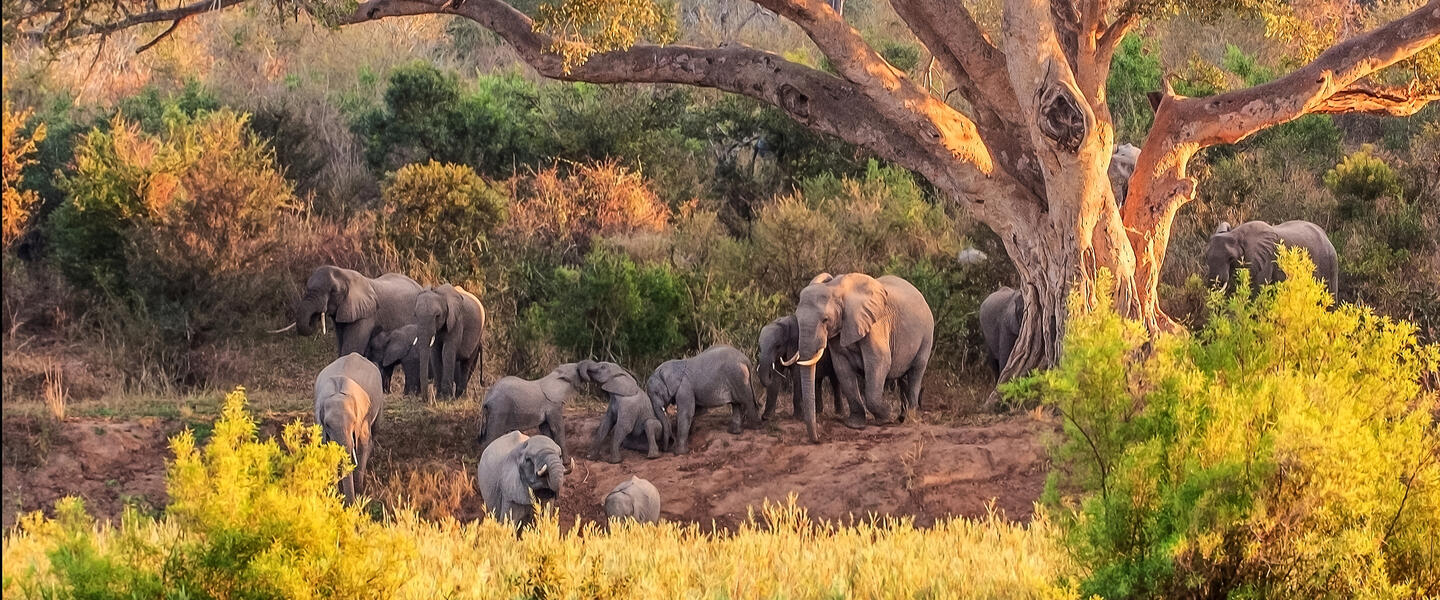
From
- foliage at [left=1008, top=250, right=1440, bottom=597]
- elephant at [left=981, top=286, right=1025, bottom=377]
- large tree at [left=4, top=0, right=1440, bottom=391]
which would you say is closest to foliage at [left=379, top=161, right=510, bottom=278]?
large tree at [left=4, top=0, right=1440, bottom=391]

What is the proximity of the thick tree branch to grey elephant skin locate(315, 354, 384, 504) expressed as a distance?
6.53 metres

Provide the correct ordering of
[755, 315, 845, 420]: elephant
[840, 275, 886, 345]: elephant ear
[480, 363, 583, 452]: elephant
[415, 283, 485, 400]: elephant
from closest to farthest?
1. [480, 363, 583, 452]: elephant
2. [840, 275, 886, 345]: elephant ear
3. [755, 315, 845, 420]: elephant
4. [415, 283, 485, 400]: elephant

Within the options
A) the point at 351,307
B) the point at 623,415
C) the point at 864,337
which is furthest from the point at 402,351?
the point at 864,337

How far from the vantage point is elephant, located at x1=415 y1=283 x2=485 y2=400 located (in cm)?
1506

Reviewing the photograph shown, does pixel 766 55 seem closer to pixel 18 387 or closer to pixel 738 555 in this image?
pixel 738 555

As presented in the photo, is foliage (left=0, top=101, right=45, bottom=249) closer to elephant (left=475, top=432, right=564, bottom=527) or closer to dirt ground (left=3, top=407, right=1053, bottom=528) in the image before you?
dirt ground (left=3, top=407, right=1053, bottom=528)

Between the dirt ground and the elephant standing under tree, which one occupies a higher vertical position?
the elephant standing under tree

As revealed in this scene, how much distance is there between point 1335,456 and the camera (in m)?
6.12

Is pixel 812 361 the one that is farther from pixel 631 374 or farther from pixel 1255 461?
pixel 1255 461

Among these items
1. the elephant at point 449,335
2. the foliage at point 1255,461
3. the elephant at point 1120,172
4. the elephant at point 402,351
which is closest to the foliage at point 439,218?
the elephant at point 449,335

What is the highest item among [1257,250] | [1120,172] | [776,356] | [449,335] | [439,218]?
[1120,172]

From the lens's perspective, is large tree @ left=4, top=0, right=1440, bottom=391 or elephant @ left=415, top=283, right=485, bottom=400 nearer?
large tree @ left=4, top=0, right=1440, bottom=391

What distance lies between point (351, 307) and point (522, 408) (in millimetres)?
2851

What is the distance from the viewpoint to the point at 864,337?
1380 cm
